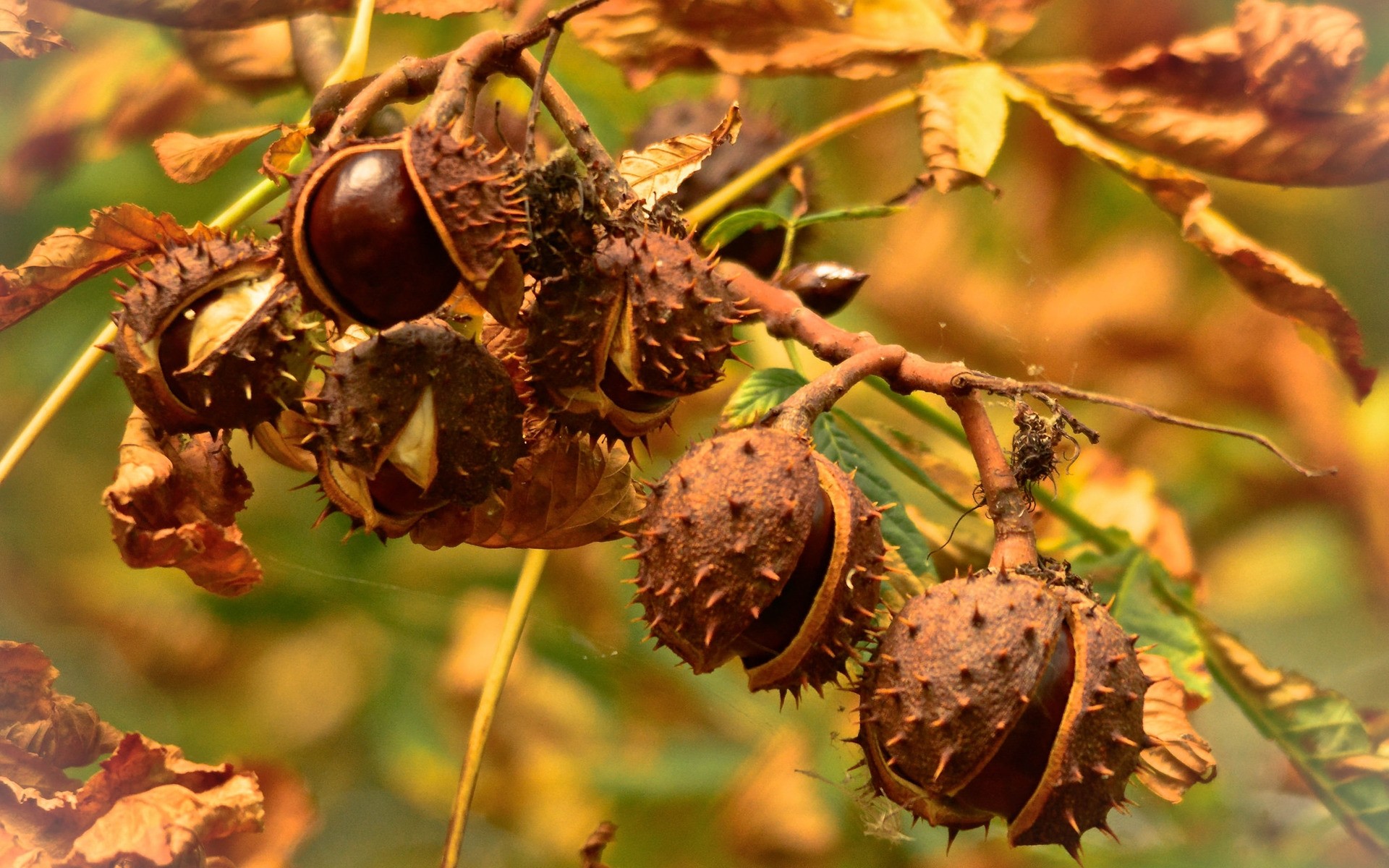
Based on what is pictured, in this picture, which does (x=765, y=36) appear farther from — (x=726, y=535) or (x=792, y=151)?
(x=726, y=535)

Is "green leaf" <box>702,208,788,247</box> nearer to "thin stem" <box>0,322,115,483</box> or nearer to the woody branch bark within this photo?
the woody branch bark

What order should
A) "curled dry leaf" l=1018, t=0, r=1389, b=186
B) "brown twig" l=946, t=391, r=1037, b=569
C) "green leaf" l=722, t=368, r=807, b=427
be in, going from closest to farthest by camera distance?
"brown twig" l=946, t=391, r=1037, b=569, "green leaf" l=722, t=368, r=807, b=427, "curled dry leaf" l=1018, t=0, r=1389, b=186

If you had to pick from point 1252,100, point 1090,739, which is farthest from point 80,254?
point 1252,100

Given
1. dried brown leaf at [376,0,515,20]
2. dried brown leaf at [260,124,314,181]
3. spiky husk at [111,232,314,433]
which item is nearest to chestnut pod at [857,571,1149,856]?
spiky husk at [111,232,314,433]

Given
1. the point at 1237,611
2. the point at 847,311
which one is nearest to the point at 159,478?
the point at 847,311

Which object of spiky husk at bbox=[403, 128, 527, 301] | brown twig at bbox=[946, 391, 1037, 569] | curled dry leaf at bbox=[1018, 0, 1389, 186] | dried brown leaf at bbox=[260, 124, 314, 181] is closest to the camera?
spiky husk at bbox=[403, 128, 527, 301]

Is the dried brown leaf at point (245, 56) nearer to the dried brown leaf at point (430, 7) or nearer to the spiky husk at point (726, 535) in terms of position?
the dried brown leaf at point (430, 7)

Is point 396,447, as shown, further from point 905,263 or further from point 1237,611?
point 1237,611
